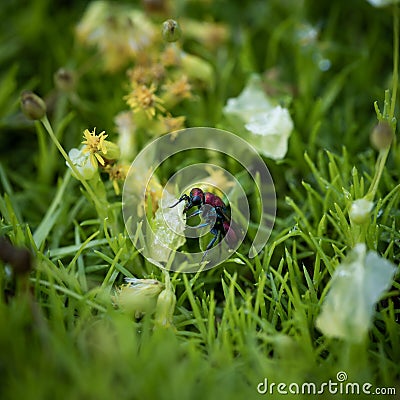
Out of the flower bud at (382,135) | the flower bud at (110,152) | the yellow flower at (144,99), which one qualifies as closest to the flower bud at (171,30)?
the yellow flower at (144,99)

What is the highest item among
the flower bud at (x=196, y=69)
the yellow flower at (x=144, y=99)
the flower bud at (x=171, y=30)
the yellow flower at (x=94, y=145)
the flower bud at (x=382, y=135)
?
the flower bud at (x=196, y=69)

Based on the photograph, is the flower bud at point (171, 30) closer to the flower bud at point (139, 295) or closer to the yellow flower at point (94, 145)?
the yellow flower at point (94, 145)

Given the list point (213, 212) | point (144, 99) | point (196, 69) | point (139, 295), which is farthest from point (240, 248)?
point (196, 69)

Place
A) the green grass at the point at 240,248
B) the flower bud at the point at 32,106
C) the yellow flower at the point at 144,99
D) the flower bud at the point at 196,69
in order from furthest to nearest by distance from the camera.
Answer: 1. the flower bud at the point at 196,69
2. the yellow flower at the point at 144,99
3. the flower bud at the point at 32,106
4. the green grass at the point at 240,248

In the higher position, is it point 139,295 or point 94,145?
point 94,145

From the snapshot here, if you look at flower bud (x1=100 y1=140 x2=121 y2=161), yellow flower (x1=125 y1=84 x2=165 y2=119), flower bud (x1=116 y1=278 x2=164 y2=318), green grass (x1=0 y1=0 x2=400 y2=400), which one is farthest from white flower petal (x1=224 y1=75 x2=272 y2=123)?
flower bud (x1=116 y1=278 x2=164 y2=318)

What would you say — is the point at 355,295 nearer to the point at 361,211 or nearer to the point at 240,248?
the point at 361,211

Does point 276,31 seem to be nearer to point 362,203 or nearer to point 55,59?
point 55,59

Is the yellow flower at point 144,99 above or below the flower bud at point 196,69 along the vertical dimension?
below
